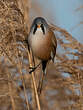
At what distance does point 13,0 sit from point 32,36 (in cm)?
37

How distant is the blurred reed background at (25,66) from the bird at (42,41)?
58 mm

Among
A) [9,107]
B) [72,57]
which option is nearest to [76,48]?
[72,57]

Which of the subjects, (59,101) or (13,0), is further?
(59,101)

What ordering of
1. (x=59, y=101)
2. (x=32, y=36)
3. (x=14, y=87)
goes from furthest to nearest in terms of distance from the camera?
(x=59, y=101) < (x=14, y=87) < (x=32, y=36)

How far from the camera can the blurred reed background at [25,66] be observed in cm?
203

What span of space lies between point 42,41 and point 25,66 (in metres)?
0.29

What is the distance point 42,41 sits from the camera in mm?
2486

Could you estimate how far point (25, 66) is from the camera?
260 centimetres

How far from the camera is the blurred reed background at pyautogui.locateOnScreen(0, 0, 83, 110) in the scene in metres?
2.03

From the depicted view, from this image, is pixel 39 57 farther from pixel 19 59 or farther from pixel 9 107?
pixel 9 107

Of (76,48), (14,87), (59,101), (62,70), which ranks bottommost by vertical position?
(59,101)

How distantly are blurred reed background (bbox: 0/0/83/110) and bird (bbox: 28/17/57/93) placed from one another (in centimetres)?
6

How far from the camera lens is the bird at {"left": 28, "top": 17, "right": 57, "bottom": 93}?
231 cm

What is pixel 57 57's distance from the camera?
2672 mm
